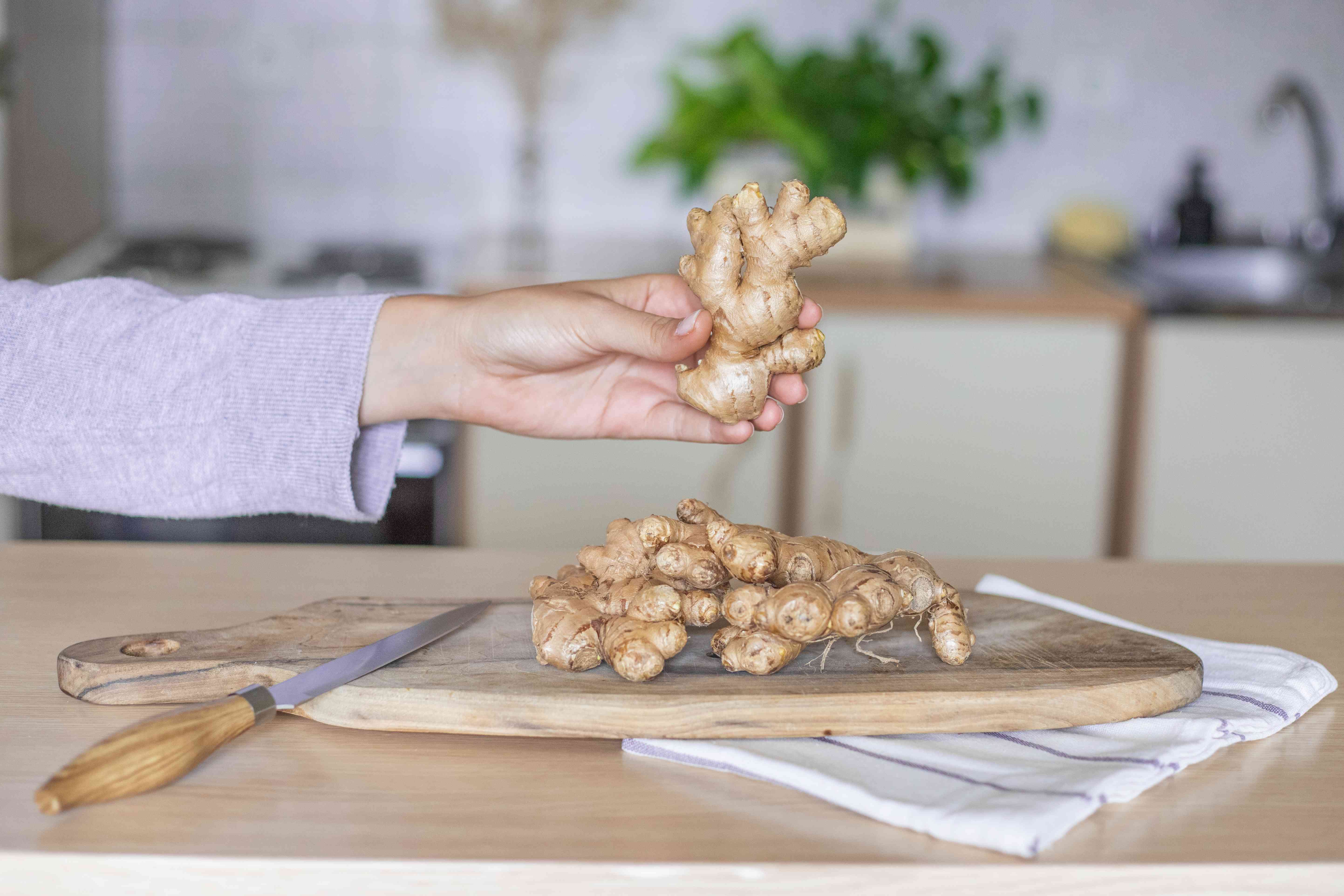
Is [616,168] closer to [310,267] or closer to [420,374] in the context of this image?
[310,267]

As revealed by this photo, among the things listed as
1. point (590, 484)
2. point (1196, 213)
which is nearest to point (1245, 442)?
point (1196, 213)

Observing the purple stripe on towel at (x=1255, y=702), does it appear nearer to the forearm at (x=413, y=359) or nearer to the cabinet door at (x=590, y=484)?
the forearm at (x=413, y=359)

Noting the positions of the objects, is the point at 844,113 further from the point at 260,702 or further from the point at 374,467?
the point at 260,702

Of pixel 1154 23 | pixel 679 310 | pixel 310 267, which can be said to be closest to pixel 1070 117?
pixel 1154 23

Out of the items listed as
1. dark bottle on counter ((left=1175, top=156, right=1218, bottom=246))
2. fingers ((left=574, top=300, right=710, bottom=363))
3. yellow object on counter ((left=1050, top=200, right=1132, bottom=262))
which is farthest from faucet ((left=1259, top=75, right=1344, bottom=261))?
fingers ((left=574, top=300, right=710, bottom=363))

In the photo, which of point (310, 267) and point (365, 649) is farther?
point (310, 267)

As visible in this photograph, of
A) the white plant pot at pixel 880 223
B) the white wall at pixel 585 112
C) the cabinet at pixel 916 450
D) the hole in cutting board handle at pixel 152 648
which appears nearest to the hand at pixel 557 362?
the hole in cutting board handle at pixel 152 648
